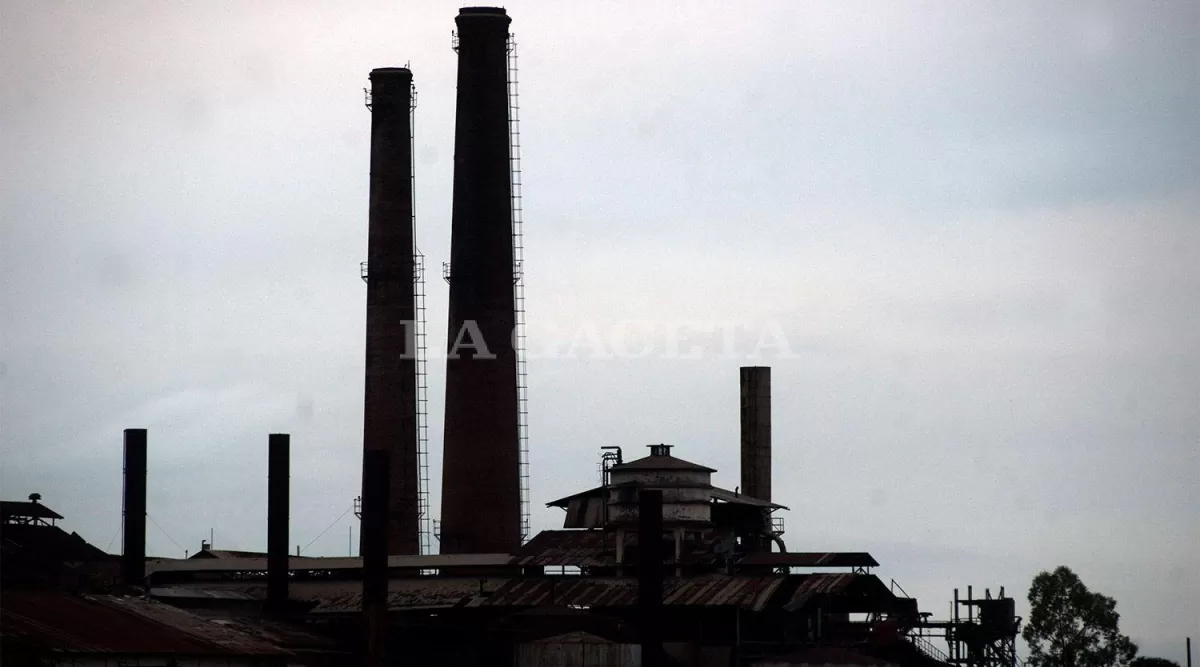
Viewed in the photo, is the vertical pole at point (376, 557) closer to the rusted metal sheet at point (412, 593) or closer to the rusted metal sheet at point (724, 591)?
the rusted metal sheet at point (412, 593)

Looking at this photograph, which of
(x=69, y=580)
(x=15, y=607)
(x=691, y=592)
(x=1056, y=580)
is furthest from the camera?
(x=1056, y=580)

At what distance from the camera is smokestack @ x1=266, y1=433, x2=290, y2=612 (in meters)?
55.0

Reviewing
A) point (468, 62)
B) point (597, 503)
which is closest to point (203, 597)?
point (597, 503)

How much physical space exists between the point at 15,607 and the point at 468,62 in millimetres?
23164

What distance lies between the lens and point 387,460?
50.6 metres

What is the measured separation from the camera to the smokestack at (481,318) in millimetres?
59781

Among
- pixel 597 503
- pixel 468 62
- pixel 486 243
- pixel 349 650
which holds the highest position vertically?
pixel 468 62

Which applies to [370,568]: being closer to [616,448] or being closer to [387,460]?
[387,460]

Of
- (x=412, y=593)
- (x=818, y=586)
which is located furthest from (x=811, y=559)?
(x=412, y=593)

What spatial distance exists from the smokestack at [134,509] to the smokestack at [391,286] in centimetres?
956

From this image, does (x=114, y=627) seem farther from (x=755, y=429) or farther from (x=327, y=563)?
(x=755, y=429)

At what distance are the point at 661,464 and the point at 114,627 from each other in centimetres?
1689

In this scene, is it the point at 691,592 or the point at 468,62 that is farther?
the point at 468,62

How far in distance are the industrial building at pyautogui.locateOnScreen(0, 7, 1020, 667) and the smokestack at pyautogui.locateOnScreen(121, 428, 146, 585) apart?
0.06 metres
